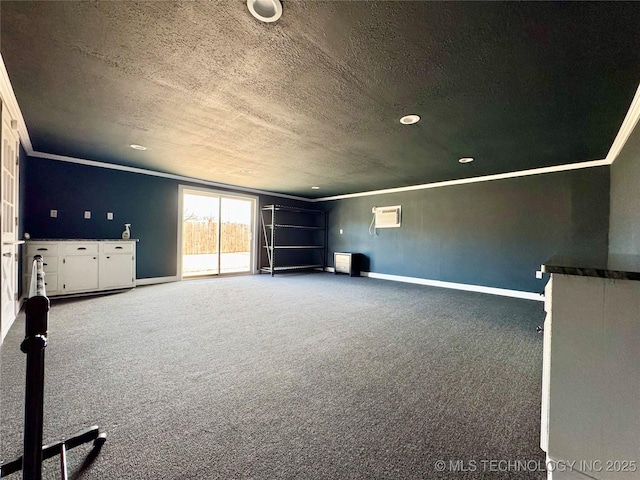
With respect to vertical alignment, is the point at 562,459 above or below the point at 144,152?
below

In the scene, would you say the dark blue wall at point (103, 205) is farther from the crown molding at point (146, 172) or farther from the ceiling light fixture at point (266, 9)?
the ceiling light fixture at point (266, 9)

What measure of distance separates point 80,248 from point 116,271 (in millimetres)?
630

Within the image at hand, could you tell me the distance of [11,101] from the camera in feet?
8.47

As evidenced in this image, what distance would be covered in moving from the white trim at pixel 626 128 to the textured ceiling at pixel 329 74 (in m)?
0.06

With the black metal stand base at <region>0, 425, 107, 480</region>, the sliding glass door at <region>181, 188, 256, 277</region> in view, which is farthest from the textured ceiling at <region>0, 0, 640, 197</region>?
the sliding glass door at <region>181, 188, 256, 277</region>

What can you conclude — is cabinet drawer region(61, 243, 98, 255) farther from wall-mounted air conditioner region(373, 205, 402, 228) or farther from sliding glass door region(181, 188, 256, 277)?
wall-mounted air conditioner region(373, 205, 402, 228)

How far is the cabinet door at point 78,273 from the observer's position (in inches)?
166

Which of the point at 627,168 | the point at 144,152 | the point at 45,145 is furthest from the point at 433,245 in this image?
the point at 45,145

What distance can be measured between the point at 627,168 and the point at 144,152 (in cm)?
615

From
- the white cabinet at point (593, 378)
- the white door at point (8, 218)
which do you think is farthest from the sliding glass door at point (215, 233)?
the white cabinet at point (593, 378)

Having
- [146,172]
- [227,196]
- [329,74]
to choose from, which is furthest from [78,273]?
[329,74]

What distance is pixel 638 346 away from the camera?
3.30 feet

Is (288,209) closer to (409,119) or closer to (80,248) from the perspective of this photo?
(80,248)

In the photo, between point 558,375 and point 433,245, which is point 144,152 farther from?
point 433,245
